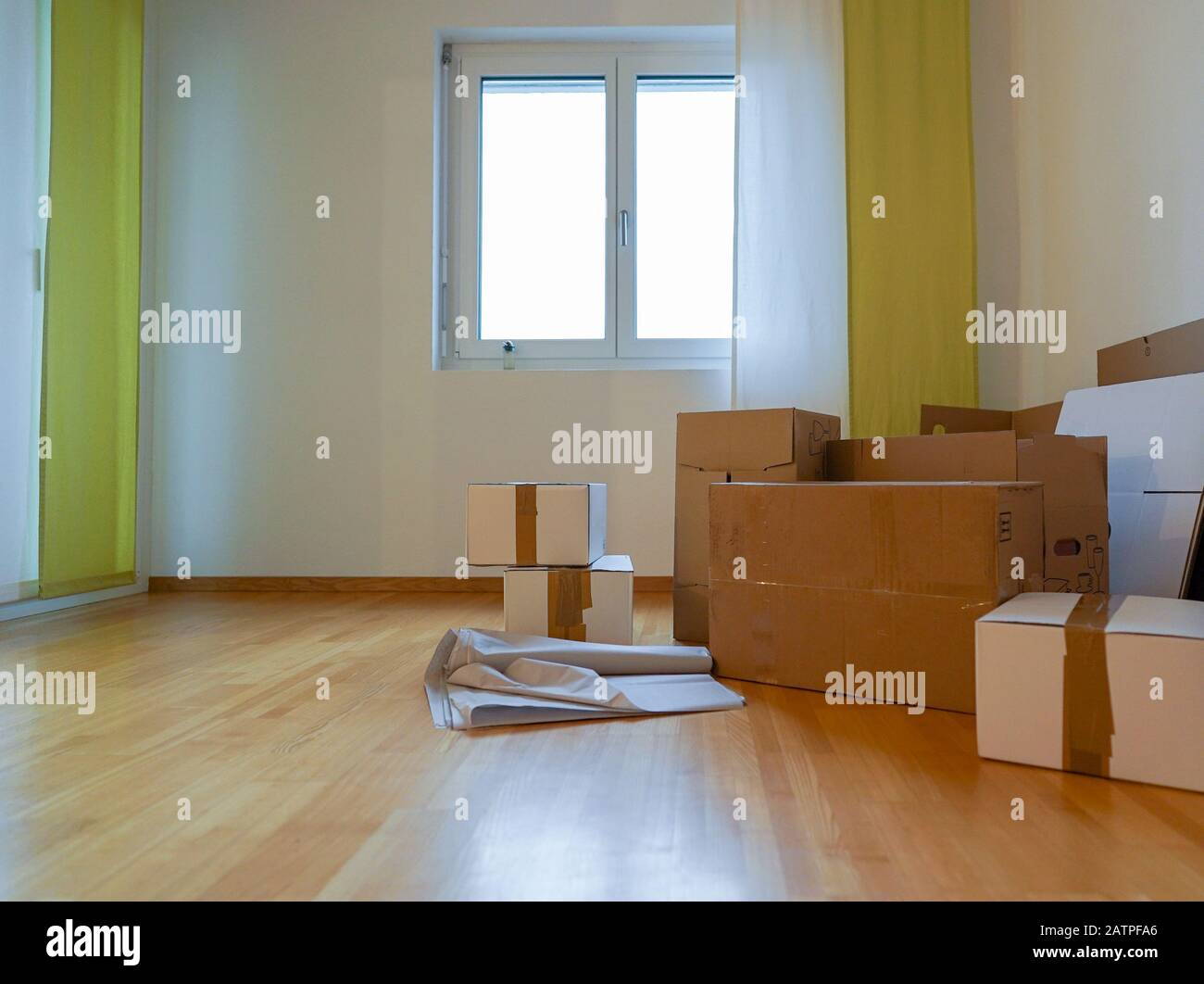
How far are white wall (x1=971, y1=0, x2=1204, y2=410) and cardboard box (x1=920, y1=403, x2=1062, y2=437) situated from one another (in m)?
0.24

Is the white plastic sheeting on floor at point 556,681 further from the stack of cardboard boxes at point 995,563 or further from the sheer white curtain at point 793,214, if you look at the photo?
the sheer white curtain at point 793,214

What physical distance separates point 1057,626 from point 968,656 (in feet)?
1.02

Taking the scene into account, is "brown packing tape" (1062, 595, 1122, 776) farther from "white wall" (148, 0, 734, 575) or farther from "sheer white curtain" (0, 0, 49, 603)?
"sheer white curtain" (0, 0, 49, 603)

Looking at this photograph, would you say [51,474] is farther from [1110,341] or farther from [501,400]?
[1110,341]

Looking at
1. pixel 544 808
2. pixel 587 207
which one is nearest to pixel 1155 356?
pixel 544 808

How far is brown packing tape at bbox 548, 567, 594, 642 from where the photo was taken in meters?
2.01

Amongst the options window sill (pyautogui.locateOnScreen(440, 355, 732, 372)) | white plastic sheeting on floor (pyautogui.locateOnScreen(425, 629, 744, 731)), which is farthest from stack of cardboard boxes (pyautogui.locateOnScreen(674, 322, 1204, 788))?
window sill (pyautogui.locateOnScreen(440, 355, 732, 372))

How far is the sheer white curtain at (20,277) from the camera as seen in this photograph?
2.57m

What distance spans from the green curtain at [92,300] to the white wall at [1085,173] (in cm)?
286

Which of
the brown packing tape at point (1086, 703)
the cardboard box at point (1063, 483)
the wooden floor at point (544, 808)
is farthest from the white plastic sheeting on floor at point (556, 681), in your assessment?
the cardboard box at point (1063, 483)

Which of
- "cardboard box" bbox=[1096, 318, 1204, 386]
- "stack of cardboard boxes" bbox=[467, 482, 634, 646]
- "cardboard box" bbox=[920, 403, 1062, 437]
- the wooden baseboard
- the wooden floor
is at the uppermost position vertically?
"cardboard box" bbox=[1096, 318, 1204, 386]

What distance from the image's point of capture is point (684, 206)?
11.1 feet

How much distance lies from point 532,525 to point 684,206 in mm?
1845
